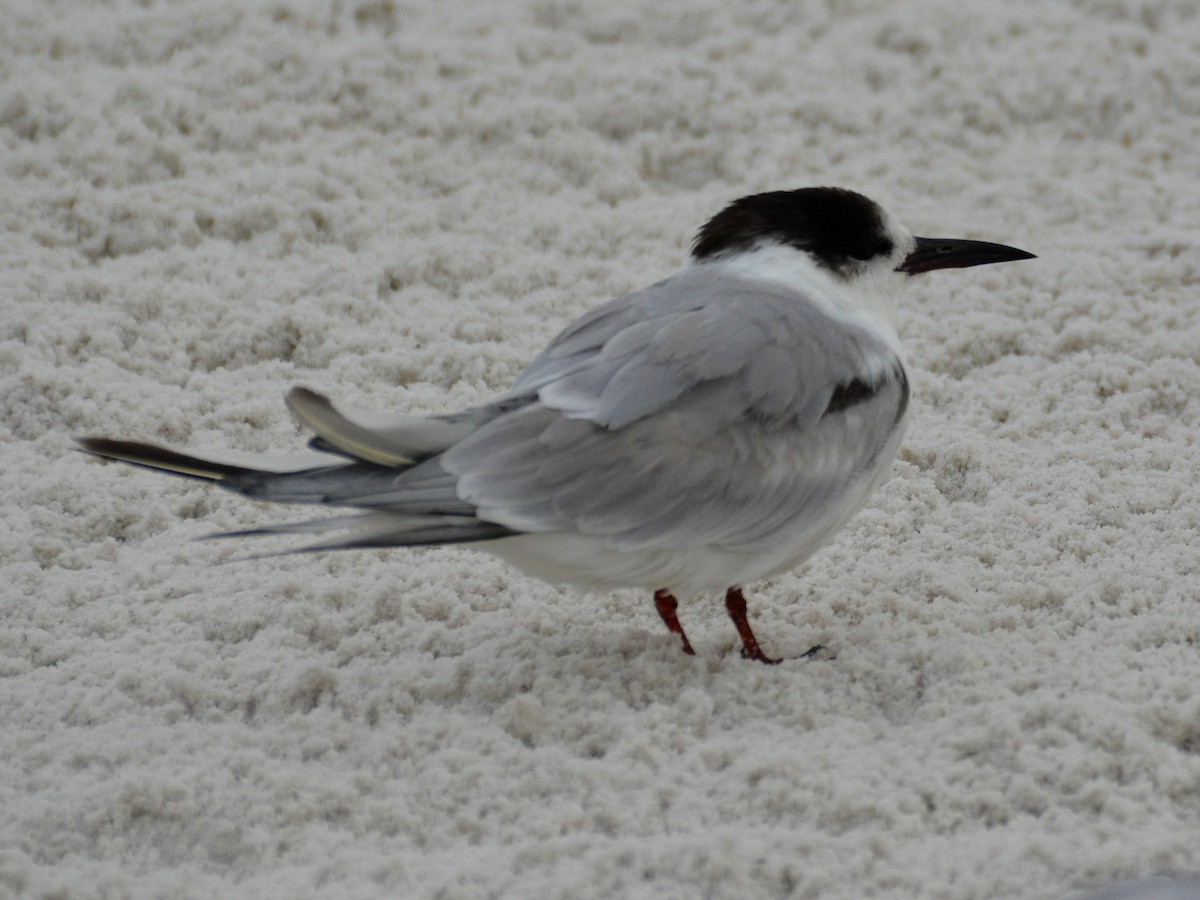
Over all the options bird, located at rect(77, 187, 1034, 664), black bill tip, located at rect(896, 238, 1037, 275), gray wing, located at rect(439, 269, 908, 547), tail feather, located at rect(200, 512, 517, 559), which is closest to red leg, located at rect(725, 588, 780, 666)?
bird, located at rect(77, 187, 1034, 664)

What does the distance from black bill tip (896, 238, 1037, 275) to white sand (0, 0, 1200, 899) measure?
16.2 inches

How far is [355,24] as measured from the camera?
4551mm

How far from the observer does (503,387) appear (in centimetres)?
331

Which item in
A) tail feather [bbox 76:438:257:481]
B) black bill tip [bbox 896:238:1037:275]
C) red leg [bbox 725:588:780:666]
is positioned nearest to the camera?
tail feather [bbox 76:438:257:481]

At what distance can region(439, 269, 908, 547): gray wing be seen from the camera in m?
2.26

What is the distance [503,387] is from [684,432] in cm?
108

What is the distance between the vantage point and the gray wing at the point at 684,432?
7.41ft

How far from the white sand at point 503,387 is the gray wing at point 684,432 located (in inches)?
11.9

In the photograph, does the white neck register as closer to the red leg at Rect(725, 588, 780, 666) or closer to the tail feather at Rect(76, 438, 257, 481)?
the red leg at Rect(725, 588, 780, 666)

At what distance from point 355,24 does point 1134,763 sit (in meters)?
3.48

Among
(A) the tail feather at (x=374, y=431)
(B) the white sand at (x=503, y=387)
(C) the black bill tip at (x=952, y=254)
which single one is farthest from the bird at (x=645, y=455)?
(C) the black bill tip at (x=952, y=254)

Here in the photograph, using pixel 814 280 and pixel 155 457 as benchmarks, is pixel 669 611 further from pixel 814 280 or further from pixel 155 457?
pixel 155 457

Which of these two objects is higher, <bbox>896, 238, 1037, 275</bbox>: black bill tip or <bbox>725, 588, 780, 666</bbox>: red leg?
<bbox>896, 238, 1037, 275</bbox>: black bill tip

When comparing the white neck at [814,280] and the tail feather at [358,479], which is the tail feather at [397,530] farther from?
the white neck at [814,280]
